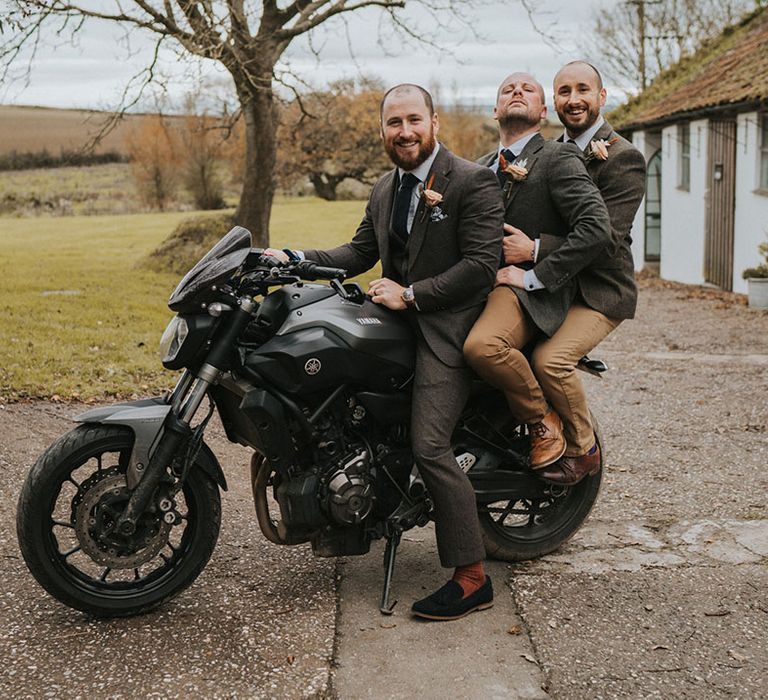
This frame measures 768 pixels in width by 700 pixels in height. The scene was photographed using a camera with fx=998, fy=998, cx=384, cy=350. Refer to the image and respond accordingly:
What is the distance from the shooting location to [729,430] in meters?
7.32

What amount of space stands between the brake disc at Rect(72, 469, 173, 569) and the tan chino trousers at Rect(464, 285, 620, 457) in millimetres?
1442

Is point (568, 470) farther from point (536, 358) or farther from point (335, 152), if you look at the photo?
point (335, 152)

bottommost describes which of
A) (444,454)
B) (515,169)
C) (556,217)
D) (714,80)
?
(444,454)

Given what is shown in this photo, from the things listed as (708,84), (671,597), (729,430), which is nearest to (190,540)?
(671,597)

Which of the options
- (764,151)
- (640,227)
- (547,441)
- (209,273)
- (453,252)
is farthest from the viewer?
(640,227)

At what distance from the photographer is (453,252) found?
4.07m

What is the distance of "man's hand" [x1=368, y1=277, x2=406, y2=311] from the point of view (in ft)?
13.1

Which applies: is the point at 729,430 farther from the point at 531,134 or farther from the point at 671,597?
the point at 531,134

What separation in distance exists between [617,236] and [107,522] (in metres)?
2.42

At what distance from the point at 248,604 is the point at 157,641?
466mm

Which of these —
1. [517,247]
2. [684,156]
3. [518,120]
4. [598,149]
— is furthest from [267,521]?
[684,156]

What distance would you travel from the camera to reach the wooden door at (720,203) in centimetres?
1806

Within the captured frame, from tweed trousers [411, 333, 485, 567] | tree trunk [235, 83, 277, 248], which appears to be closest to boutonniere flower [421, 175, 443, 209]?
tweed trousers [411, 333, 485, 567]

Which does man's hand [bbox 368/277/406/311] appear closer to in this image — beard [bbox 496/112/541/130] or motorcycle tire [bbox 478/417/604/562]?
beard [bbox 496/112/541/130]
